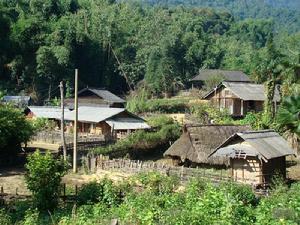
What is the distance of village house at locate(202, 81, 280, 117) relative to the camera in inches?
1882

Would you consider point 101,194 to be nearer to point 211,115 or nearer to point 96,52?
point 211,115

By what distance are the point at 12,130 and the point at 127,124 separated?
13110 millimetres

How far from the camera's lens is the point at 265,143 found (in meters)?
26.2

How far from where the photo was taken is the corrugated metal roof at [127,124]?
42156 mm

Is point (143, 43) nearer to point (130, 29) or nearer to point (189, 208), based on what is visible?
point (130, 29)

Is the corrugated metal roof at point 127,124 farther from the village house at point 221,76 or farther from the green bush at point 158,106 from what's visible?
the village house at point 221,76

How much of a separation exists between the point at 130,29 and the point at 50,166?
69.8 meters

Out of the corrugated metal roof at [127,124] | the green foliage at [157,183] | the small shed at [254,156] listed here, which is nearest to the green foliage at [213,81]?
the corrugated metal roof at [127,124]

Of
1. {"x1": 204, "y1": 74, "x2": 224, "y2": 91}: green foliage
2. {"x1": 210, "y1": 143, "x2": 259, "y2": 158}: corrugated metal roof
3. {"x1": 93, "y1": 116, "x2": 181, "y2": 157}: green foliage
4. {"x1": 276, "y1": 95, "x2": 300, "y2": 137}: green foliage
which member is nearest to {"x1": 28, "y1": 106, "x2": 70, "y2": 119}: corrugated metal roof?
{"x1": 93, "y1": 116, "x2": 181, "y2": 157}: green foliage

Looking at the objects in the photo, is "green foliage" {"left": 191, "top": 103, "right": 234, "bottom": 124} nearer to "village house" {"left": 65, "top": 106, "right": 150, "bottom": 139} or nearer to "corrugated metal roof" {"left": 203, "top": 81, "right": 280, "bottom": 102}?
"corrugated metal roof" {"left": 203, "top": 81, "right": 280, "bottom": 102}

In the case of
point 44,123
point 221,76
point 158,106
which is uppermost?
point 221,76

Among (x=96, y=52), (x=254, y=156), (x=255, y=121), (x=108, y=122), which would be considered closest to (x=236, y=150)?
(x=254, y=156)

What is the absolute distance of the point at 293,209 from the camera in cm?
1527

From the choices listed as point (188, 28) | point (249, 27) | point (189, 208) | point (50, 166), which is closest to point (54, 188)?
point (50, 166)
